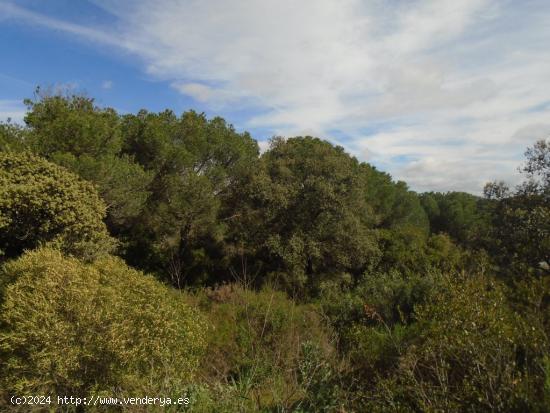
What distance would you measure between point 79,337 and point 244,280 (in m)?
A: 3.68

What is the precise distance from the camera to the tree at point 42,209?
10242 mm

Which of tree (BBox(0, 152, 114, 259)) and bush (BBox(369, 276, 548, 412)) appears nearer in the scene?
bush (BBox(369, 276, 548, 412))

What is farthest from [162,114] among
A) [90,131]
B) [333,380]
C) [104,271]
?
[333,380]

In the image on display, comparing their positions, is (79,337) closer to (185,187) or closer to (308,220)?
(185,187)

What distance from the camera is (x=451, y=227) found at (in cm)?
3691

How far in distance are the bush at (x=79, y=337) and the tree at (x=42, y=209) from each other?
260 cm

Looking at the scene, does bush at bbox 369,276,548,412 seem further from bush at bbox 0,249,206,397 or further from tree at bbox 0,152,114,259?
tree at bbox 0,152,114,259

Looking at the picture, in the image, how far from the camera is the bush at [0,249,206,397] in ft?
22.3

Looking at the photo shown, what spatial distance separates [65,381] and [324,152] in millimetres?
14387

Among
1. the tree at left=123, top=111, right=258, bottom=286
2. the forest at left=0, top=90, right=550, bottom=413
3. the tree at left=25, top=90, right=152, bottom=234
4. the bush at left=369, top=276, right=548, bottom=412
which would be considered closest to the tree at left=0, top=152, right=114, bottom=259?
the forest at left=0, top=90, right=550, bottom=413

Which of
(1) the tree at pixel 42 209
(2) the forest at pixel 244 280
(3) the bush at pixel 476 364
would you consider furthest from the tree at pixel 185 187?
(3) the bush at pixel 476 364

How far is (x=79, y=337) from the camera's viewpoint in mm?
7086

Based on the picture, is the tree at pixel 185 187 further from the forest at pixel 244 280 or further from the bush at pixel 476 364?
the bush at pixel 476 364

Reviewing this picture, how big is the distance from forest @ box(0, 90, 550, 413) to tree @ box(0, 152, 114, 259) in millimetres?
48
